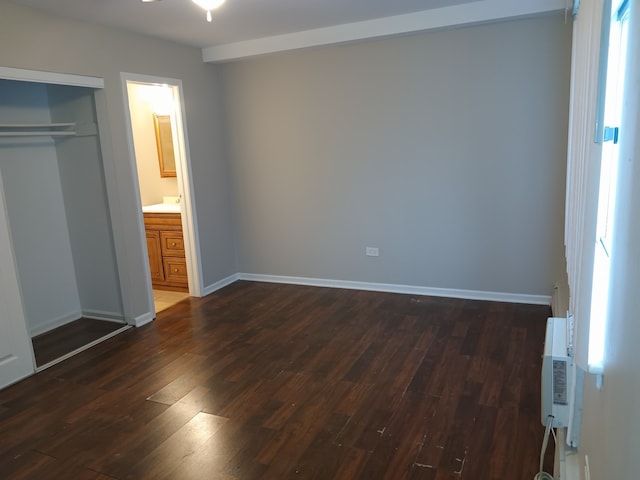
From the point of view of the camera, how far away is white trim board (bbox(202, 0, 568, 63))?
3652mm

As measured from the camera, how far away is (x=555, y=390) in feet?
6.10

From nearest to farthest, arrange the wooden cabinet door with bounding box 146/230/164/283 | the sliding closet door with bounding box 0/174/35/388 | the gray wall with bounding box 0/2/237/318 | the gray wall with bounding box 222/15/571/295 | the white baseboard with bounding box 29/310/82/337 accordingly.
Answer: the sliding closet door with bounding box 0/174/35/388, the gray wall with bounding box 0/2/237/318, the gray wall with bounding box 222/15/571/295, the white baseboard with bounding box 29/310/82/337, the wooden cabinet door with bounding box 146/230/164/283

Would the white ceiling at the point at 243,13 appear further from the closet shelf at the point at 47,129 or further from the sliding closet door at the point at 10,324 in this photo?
the sliding closet door at the point at 10,324

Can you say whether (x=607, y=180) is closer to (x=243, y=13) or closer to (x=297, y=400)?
(x=297, y=400)

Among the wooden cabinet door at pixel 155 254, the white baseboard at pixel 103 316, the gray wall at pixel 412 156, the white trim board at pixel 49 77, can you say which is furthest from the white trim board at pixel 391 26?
the white baseboard at pixel 103 316

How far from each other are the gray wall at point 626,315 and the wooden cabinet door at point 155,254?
15.8 feet

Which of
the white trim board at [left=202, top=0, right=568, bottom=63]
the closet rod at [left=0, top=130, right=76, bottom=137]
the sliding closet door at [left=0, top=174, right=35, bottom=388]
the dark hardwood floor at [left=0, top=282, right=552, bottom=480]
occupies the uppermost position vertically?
the white trim board at [left=202, top=0, right=568, bottom=63]

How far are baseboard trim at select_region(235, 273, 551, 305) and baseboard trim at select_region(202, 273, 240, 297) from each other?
4cm

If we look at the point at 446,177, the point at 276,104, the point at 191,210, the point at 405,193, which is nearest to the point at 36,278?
the point at 191,210

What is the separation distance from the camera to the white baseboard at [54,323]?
159 inches

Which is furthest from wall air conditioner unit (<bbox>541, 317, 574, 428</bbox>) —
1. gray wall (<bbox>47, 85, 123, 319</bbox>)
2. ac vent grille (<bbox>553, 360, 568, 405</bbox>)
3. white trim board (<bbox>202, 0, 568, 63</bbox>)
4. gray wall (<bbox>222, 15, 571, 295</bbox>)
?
gray wall (<bbox>47, 85, 123, 319</bbox>)

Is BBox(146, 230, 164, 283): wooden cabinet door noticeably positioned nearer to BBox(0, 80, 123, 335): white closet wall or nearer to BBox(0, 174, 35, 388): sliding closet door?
BBox(0, 80, 123, 335): white closet wall

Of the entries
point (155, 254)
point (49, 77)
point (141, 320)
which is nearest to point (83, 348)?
point (141, 320)

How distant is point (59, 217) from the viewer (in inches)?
166
